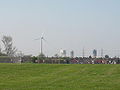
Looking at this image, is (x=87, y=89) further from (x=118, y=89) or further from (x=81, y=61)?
(x=81, y=61)

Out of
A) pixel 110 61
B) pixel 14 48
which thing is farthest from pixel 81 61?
pixel 14 48

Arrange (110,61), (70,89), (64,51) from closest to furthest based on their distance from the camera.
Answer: (70,89), (110,61), (64,51)

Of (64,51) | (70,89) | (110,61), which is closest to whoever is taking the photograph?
(70,89)

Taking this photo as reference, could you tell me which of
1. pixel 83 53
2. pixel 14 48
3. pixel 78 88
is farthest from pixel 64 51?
pixel 78 88

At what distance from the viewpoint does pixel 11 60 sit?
264ft

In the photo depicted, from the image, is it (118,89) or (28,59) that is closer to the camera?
(118,89)

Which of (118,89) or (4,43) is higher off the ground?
(4,43)

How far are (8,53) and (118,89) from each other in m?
101

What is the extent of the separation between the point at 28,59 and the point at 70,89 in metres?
65.1

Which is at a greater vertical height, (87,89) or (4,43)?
(4,43)

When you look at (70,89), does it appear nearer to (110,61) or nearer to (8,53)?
(110,61)

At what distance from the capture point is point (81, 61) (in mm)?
78438

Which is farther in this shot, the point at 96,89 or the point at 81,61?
the point at 81,61

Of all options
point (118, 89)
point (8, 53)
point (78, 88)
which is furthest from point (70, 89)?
point (8, 53)
